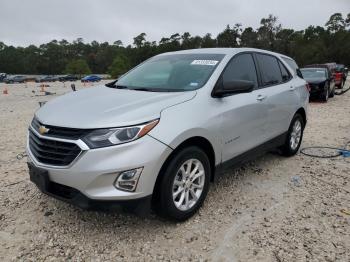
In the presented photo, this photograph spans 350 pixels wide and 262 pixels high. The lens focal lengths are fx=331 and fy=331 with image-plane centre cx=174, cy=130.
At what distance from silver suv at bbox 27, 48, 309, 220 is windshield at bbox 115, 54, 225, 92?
0.01 metres

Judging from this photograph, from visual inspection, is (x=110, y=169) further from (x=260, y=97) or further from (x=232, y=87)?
(x=260, y=97)

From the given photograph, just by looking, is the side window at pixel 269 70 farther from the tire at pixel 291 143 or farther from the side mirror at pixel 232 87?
the side mirror at pixel 232 87

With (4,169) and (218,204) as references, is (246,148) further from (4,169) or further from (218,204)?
(4,169)

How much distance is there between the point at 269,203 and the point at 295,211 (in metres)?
0.31

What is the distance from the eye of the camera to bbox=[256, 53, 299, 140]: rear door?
460cm

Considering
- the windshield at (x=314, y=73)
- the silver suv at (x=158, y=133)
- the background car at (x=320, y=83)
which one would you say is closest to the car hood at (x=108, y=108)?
the silver suv at (x=158, y=133)

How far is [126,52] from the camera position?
11006 centimetres

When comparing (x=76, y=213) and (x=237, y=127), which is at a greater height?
(x=237, y=127)

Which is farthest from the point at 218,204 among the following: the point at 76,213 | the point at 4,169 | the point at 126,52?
the point at 126,52

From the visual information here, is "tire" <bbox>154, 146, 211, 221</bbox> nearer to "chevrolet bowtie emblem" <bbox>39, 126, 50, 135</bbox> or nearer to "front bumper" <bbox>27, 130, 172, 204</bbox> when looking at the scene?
"front bumper" <bbox>27, 130, 172, 204</bbox>

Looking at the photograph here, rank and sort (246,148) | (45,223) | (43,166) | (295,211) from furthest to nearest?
(246,148) < (295,211) < (45,223) < (43,166)

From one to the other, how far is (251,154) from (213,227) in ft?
4.20

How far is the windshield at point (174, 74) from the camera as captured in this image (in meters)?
3.72

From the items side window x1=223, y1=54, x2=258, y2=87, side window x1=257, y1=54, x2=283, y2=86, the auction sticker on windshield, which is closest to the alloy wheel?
side window x1=223, y1=54, x2=258, y2=87
